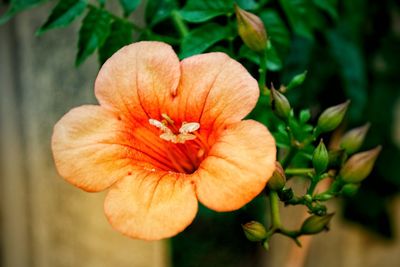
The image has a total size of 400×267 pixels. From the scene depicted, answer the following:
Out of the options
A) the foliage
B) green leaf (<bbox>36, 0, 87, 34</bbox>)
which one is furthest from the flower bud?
green leaf (<bbox>36, 0, 87, 34</bbox>)

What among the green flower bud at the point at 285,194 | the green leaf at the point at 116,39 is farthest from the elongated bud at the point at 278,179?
the green leaf at the point at 116,39

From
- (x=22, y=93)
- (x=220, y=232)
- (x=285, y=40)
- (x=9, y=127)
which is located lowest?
(x=220, y=232)

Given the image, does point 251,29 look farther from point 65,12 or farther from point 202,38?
point 65,12

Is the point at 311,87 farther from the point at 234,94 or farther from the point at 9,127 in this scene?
the point at 9,127

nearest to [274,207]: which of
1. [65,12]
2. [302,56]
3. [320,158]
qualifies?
[320,158]

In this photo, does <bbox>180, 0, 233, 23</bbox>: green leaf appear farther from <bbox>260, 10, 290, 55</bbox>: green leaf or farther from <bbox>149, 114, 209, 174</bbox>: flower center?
<bbox>149, 114, 209, 174</bbox>: flower center

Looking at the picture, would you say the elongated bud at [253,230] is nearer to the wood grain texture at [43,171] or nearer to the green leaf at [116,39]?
the green leaf at [116,39]

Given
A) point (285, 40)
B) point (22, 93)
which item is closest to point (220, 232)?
point (22, 93)
